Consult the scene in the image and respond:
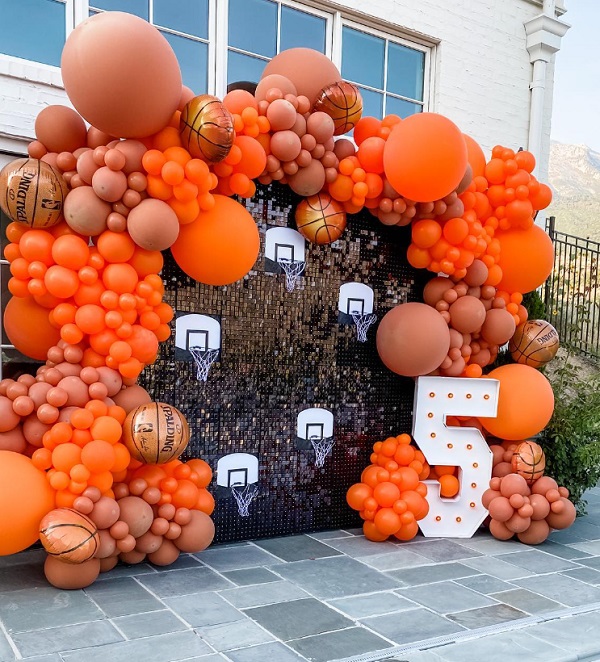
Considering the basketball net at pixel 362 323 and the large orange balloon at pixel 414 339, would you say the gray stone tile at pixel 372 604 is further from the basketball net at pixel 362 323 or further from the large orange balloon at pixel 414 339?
the basketball net at pixel 362 323

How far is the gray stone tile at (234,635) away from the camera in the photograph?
3.08 metres

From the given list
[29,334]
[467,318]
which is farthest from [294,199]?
[29,334]

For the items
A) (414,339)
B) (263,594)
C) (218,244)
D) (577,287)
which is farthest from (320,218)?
(577,287)

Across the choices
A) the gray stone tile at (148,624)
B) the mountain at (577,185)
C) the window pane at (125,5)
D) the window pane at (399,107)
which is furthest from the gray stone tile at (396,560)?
the mountain at (577,185)

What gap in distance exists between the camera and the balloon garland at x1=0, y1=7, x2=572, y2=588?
11.3 ft

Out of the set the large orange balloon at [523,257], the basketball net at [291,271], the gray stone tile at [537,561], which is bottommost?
the gray stone tile at [537,561]

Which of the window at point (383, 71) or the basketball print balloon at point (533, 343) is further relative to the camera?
the window at point (383, 71)

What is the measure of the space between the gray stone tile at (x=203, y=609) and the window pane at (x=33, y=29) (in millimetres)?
3543

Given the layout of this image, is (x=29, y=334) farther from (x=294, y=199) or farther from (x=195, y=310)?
(x=294, y=199)

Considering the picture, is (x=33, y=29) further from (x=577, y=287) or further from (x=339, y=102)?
(x=577, y=287)

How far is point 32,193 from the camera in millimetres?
3535

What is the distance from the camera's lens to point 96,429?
11.6 feet

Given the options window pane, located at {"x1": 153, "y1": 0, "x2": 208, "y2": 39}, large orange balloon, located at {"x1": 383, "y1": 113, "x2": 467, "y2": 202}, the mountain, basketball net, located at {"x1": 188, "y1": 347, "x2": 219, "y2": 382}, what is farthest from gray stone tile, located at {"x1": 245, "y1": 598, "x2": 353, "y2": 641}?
the mountain

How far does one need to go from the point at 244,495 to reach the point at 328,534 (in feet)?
2.37
